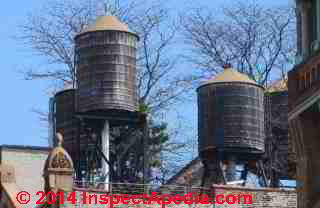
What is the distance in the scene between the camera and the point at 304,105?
3906cm

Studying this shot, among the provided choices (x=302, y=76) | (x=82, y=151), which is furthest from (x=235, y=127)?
(x=302, y=76)

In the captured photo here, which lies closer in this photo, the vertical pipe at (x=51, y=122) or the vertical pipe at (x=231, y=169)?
the vertical pipe at (x=231, y=169)

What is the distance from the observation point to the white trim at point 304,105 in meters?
38.4

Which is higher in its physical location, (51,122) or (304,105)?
(51,122)

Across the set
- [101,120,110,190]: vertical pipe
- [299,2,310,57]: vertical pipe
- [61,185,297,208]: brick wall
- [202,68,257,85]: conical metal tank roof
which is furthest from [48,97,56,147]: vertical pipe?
[299,2,310,57]: vertical pipe

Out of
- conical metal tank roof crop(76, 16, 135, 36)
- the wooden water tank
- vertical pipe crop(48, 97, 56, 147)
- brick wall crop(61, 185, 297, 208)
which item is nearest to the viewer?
brick wall crop(61, 185, 297, 208)

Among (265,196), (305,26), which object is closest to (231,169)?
(265,196)

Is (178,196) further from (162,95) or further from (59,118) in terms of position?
(162,95)

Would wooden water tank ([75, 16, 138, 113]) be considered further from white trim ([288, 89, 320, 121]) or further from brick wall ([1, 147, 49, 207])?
white trim ([288, 89, 320, 121])

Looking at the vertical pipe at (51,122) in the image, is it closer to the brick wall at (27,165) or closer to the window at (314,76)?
the brick wall at (27,165)

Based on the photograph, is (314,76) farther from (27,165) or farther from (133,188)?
(27,165)

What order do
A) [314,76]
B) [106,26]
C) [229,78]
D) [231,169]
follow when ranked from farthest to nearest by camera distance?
[229,78] < [231,169] < [106,26] < [314,76]

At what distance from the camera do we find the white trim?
126 feet

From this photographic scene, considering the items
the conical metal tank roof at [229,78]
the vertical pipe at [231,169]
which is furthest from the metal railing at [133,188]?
the conical metal tank roof at [229,78]
